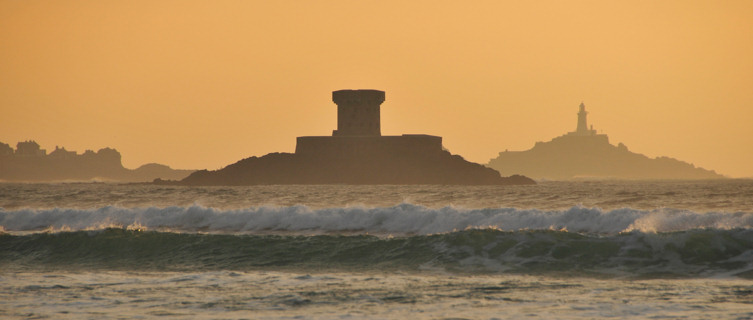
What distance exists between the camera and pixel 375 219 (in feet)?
98.7

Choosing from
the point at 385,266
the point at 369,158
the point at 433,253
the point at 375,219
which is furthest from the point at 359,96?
the point at 385,266

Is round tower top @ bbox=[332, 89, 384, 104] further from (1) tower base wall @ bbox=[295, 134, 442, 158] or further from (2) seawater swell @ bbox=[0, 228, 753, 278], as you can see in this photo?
(2) seawater swell @ bbox=[0, 228, 753, 278]

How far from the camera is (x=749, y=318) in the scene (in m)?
13.0

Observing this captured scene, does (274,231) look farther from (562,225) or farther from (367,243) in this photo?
(562,225)

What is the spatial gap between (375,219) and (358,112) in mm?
133077

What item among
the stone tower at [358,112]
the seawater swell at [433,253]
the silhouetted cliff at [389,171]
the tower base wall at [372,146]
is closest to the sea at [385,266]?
the seawater swell at [433,253]

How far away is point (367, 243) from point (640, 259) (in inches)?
303

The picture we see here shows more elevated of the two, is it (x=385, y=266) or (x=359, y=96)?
(x=359, y=96)

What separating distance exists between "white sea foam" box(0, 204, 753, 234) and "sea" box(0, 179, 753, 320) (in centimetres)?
8

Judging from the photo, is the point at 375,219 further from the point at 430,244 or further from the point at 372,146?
the point at 372,146

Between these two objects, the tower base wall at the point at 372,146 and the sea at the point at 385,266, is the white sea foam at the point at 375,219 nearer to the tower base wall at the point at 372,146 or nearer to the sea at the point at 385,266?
the sea at the point at 385,266

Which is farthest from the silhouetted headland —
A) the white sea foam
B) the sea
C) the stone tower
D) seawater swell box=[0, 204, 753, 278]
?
seawater swell box=[0, 204, 753, 278]

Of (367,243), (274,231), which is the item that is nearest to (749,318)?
(367,243)

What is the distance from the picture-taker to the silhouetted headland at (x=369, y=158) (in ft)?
524
